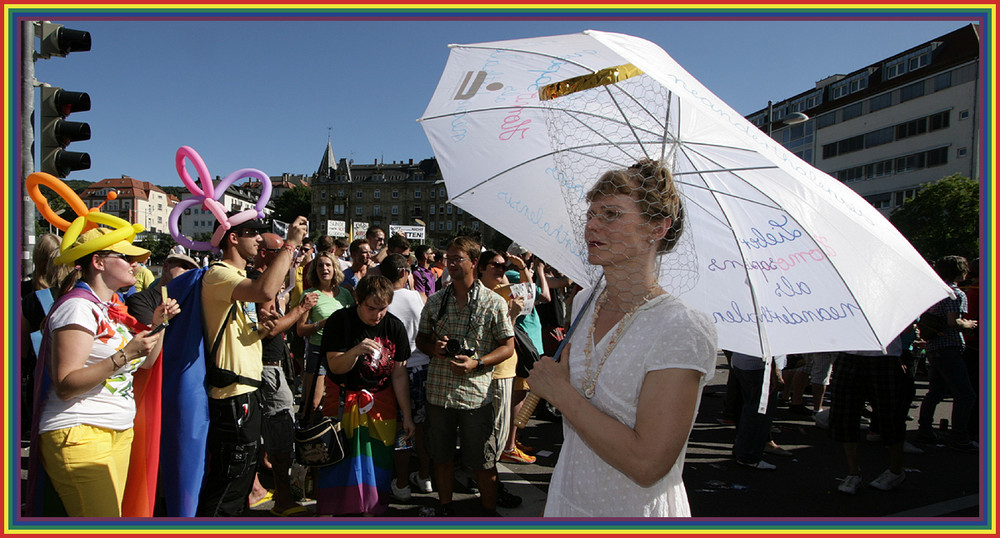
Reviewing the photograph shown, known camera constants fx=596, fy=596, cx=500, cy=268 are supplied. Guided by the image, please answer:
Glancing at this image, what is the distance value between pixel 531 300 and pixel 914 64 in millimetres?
54076

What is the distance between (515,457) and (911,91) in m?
51.5

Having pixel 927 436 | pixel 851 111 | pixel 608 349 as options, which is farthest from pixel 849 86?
pixel 608 349

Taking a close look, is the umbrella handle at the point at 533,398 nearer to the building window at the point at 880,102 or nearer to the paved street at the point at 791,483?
the paved street at the point at 791,483

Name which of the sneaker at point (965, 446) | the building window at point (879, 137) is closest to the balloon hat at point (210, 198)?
the sneaker at point (965, 446)

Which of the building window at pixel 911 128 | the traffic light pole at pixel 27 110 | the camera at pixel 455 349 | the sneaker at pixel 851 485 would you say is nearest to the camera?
the camera at pixel 455 349

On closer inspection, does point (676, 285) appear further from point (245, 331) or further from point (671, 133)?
point (245, 331)

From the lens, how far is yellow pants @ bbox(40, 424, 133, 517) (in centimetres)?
259

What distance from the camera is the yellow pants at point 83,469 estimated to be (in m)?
2.59

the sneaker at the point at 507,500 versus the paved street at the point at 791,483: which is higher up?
the sneaker at the point at 507,500

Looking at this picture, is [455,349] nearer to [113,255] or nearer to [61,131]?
[113,255]

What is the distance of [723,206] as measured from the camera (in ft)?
6.97

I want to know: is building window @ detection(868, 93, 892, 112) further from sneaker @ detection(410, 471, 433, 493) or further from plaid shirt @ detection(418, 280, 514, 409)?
sneaker @ detection(410, 471, 433, 493)

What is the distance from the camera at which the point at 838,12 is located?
2.06 m
